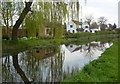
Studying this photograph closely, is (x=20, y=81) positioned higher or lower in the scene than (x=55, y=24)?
lower

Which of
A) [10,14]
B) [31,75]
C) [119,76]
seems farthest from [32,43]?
[119,76]

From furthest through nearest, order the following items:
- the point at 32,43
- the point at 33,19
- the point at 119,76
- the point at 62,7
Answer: the point at 32,43 < the point at 33,19 < the point at 62,7 < the point at 119,76

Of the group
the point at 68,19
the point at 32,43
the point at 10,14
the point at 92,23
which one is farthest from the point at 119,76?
the point at 92,23

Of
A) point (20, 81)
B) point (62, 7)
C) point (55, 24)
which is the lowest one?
point (20, 81)

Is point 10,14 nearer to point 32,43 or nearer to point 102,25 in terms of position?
point 32,43

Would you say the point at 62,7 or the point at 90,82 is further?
the point at 62,7

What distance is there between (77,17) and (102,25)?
74259 millimetres

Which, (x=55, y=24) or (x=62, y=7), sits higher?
(x=62, y=7)

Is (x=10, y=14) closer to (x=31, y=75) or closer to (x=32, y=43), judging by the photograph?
(x=32, y=43)

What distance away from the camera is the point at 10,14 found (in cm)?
2495

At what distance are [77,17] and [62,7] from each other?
4.19ft

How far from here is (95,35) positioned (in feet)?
188

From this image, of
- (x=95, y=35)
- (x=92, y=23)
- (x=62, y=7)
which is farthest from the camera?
(x=92, y=23)

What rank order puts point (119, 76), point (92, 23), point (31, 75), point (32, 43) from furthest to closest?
point (92, 23) → point (32, 43) → point (31, 75) → point (119, 76)
